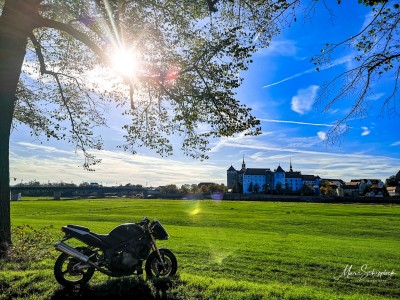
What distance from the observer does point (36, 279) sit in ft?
25.8

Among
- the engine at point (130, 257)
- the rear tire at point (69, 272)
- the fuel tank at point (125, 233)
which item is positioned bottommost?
the rear tire at point (69, 272)

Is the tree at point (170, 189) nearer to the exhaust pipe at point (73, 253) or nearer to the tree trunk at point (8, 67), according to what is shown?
the tree trunk at point (8, 67)

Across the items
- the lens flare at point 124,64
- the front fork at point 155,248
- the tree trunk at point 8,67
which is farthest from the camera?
the lens flare at point 124,64

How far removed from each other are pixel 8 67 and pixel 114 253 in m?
7.49

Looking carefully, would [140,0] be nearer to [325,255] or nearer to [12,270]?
[12,270]

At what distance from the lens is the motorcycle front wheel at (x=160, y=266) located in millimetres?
7680

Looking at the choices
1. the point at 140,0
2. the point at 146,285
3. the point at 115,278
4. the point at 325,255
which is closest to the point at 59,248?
the point at 115,278

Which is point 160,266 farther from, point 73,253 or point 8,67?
point 8,67

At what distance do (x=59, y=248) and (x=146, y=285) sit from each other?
6.74ft

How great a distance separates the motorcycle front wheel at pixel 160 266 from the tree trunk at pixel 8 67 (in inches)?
218

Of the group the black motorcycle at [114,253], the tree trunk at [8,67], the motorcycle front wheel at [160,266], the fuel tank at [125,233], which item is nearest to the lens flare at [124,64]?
the tree trunk at [8,67]

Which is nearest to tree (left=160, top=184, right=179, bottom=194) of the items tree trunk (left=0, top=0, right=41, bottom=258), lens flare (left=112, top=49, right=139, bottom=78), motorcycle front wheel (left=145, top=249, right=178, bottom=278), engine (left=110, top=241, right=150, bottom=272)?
lens flare (left=112, top=49, right=139, bottom=78)

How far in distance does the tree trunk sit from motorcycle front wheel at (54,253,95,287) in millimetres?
4105

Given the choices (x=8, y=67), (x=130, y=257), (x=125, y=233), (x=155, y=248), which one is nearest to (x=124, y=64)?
(x=8, y=67)
